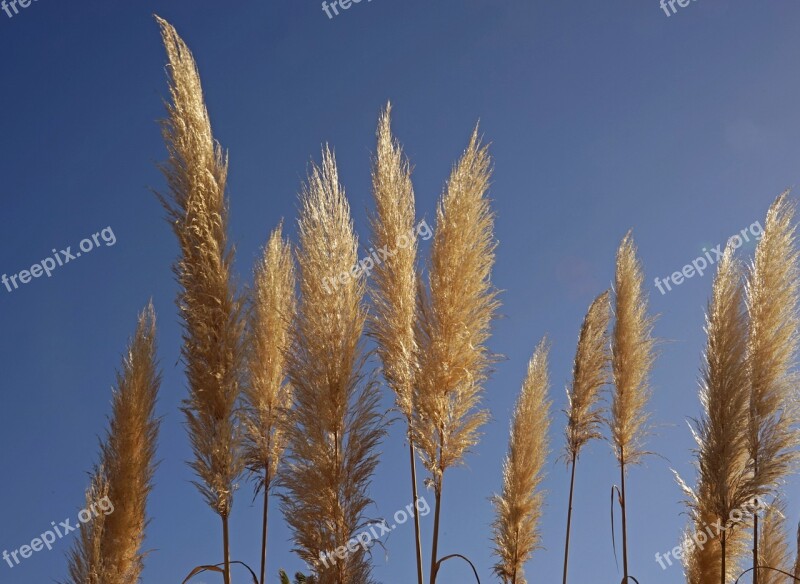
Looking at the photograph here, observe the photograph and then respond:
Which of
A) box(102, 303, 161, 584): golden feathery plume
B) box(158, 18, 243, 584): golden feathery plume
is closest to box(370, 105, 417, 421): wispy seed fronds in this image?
box(158, 18, 243, 584): golden feathery plume

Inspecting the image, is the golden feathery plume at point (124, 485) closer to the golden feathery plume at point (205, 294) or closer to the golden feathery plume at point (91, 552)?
the golden feathery plume at point (91, 552)

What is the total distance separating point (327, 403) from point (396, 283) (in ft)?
2.66

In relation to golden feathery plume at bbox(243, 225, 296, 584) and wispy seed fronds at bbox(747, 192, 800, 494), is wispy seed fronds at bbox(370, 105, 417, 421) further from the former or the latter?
wispy seed fronds at bbox(747, 192, 800, 494)

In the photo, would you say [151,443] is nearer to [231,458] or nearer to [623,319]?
[231,458]

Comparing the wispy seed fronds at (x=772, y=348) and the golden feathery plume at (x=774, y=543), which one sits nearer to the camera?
the wispy seed fronds at (x=772, y=348)

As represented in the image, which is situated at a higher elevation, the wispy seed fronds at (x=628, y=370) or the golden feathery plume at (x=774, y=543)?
the wispy seed fronds at (x=628, y=370)

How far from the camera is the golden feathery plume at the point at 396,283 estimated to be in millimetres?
4324

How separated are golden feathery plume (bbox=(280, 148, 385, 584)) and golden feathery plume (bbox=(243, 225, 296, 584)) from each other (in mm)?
924

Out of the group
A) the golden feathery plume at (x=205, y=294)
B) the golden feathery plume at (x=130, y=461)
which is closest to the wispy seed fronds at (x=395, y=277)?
the golden feathery plume at (x=205, y=294)

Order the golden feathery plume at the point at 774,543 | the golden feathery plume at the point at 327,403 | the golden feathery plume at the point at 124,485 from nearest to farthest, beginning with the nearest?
the golden feathery plume at the point at 327,403
the golden feathery plume at the point at 124,485
the golden feathery plume at the point at 774,543

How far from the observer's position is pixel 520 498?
21.7ft

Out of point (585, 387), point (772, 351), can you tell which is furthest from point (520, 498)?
point (772, 351)

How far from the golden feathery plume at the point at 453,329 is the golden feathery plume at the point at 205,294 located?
3.21ft

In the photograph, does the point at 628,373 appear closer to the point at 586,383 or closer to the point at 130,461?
the point at 586,383
